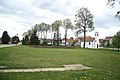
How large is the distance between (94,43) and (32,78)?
352ft

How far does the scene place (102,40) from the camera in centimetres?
15562

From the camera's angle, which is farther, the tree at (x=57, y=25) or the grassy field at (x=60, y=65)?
the tree at (x=57, y=25)

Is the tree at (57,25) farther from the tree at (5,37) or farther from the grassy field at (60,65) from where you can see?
the grassy field at (60,65)

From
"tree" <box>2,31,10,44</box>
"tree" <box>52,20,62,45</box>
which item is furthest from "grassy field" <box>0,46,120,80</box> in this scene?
"tree" <box>2,31,10,44</box>

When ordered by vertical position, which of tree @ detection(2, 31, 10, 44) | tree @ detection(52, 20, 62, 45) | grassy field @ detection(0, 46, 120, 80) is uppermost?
tree @ detection(52, 20, 62, 45)

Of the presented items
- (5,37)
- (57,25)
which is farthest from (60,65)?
(5,37)

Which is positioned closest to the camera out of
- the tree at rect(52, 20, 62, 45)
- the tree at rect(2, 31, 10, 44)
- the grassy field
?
the grassy field

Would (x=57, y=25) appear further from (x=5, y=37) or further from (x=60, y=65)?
(x=60, y=65)

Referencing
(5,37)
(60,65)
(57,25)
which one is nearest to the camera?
(60,65)

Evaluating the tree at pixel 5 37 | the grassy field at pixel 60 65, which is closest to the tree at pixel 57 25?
the tree at pixel 5 37

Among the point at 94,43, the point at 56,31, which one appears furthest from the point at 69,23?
the point at 94,43

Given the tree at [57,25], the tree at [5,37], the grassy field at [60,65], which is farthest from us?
the tree at [5,37]

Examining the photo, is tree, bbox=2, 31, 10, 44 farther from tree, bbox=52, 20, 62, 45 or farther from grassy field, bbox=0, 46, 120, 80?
grassy field, bbox=0, 46, 120, 80

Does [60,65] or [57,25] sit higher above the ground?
[57,25]
